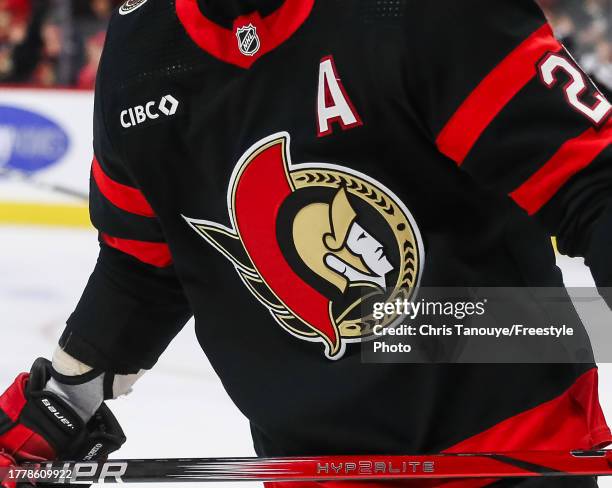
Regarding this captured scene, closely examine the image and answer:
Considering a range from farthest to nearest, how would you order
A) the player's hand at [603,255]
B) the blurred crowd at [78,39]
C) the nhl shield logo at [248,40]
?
1. the blurred crowd at [78,39]
2. the nhl shield logo at [248,40]
3. the player's hand at [603,255]

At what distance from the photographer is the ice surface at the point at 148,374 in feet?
7.60

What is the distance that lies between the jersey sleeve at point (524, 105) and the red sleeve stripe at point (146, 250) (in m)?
0.41

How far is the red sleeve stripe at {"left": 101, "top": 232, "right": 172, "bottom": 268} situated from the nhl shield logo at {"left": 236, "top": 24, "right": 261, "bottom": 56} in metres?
0.28

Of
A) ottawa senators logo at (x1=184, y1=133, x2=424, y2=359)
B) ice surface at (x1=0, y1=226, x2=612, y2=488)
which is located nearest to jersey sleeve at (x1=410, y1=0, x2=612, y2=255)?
ottawa senators logo at (x1=184, y1=133, x2=424, y2=359)

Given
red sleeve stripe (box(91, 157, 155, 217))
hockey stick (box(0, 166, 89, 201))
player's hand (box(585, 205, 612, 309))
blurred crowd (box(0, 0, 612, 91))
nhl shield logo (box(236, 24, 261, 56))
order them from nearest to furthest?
player's hand (box(585, 205, 612, 309)), nhl shield logo (box(236, 24, 261, 56)), red sleeve stripe (box(91, 157, 155, 217)), hockey stick (box(0, 166, 89, 201)), blurred crowd (box(0, 0, 612, 91))

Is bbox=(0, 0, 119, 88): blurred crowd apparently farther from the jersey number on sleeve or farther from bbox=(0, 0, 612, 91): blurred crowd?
the jersey number on sleeve

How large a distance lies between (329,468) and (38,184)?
371 centimetres

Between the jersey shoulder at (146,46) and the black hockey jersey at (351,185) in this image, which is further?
the jersey shoulder at (146,46)

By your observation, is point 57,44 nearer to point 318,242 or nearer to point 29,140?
point 29,140

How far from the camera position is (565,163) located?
0.85 meters

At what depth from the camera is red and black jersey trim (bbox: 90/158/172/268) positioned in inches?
45.9

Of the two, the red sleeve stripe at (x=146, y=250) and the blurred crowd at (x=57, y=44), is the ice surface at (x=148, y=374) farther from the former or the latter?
the blurred crowd at (x=57, y=44)

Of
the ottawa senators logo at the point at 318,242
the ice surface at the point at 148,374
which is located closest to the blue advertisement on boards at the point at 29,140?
the ice surface at the point at 148,374
